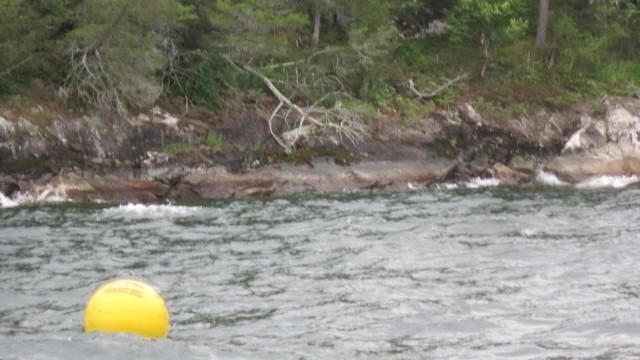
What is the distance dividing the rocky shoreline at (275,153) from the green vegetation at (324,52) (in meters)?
0.76

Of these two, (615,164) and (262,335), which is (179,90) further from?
(262,335)

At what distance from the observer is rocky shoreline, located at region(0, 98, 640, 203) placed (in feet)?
75.3

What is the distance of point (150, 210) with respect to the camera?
19.9 metres

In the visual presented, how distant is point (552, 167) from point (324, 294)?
18036 mm

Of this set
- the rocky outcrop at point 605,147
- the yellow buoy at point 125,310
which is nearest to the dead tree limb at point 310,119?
the rocky outcrop at point 605,147

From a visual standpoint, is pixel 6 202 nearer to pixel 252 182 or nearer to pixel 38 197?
pixel 38 197

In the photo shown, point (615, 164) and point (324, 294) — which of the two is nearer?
point (324, 294)

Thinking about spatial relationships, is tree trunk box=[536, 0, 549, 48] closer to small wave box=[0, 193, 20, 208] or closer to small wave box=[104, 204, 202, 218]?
small wave box=[104, 204, 202, 218]

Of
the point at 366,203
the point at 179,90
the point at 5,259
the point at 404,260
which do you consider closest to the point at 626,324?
the point at 404,260

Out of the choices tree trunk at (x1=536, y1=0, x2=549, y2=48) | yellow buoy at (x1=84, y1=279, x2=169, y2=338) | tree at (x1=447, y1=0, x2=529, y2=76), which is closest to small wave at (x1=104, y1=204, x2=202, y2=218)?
yellow buoy at (x1=84, y1=279, x2=169, y2=338)

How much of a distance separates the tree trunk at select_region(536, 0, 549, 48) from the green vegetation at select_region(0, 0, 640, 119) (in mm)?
55

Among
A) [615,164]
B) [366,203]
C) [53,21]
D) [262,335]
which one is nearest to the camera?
[262,335]

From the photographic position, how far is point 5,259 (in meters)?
13.8

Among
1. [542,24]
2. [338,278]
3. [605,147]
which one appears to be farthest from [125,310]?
[542,24]
